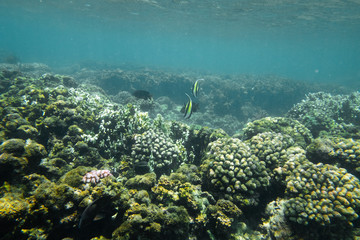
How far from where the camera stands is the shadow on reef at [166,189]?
300 centimetres

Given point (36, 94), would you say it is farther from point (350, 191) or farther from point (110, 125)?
point (350, 191)

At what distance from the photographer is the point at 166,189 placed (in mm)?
3938

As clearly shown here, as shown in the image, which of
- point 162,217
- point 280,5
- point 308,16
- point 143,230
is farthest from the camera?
point 308,16

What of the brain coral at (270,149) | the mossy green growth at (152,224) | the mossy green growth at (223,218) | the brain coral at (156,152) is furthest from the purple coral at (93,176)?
the brain coral at (270,149)

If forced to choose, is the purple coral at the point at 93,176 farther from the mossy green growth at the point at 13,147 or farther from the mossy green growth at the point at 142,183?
the mossy green growth at the point at 13,147

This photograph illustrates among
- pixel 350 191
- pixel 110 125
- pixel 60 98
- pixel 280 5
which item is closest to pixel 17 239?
pixel 110 125

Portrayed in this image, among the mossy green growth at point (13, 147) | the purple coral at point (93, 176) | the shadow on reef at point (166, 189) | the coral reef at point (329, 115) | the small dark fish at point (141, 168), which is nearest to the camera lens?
the shadow on reef at point (166, 189)

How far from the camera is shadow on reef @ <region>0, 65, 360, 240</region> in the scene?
2998 millimetres

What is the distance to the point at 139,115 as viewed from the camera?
722 cm

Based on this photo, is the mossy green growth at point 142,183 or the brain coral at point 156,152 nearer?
the mossy green growth at point 142,183

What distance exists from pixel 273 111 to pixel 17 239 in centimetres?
2480

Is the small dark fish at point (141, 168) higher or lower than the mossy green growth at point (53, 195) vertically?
lower

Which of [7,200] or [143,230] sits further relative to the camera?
[143,230]

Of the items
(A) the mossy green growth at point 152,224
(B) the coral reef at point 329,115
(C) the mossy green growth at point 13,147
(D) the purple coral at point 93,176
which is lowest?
(B) the coral reef at point 329,115
